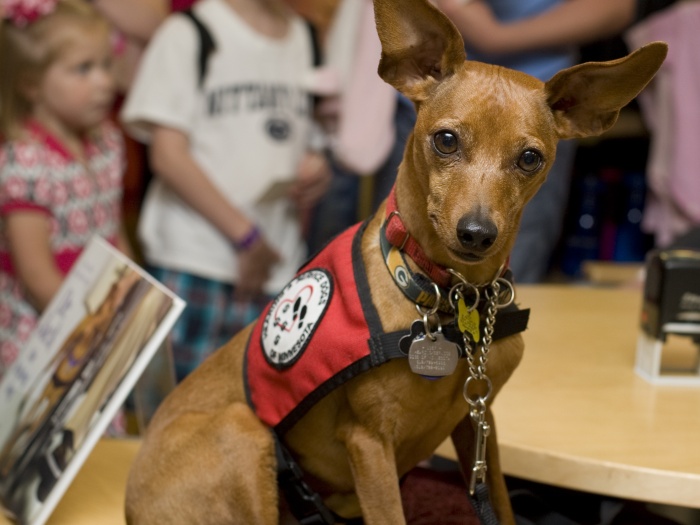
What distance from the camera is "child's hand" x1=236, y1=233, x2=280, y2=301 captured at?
2.46m

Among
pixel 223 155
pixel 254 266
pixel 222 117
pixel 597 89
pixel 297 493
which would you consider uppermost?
pixel 597 89

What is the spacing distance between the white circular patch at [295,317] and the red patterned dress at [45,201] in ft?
3.95

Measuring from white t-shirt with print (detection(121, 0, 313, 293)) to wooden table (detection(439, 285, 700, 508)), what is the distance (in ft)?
3.29

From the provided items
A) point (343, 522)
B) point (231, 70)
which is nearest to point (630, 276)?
point (231, 70)

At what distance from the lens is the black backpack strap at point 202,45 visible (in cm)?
233

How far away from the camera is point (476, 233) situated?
0.93 metres

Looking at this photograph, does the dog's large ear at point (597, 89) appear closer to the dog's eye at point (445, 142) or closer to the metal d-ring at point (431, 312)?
the dog's eye at point (445, 142)

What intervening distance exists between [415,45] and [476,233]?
263 mm

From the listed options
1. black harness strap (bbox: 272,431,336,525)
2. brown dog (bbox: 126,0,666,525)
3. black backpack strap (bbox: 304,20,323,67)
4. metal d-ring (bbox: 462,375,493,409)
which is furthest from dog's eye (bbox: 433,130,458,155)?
black backpack strap (bbox: 304,20,323,67)

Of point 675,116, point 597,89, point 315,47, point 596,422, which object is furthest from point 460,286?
point 675,116

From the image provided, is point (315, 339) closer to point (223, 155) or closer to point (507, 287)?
point (507, 287)

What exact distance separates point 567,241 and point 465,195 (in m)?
2.70

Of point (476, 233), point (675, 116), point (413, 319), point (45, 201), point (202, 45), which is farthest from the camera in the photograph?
point (675, 116)

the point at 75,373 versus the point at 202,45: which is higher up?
the point at 202,45
